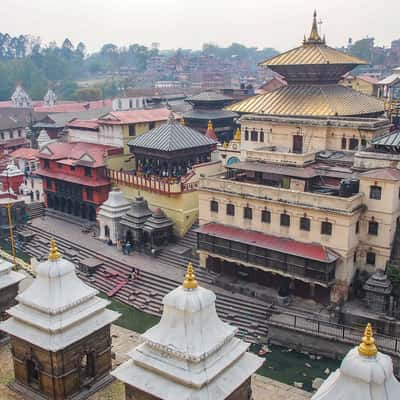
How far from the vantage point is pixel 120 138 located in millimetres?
43938

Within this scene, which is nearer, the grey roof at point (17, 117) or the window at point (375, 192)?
the window at point (375, 192)

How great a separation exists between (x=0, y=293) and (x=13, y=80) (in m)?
117

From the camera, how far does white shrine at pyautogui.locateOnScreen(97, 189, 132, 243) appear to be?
1490 inches

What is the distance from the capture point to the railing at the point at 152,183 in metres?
36.5

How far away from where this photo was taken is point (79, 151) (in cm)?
4522

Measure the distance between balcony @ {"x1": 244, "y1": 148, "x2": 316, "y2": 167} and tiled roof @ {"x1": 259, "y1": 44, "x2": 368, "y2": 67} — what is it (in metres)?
6.56

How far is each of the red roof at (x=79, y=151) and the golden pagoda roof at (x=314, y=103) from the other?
12326 millimetres

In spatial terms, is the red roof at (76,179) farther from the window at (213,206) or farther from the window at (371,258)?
the window at (371,258)

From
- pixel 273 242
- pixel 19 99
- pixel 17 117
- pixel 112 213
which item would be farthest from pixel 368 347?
pixel 19 99

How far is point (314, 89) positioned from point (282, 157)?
6.51 m

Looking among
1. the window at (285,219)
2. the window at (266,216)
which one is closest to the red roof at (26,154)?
the window at (266,216)

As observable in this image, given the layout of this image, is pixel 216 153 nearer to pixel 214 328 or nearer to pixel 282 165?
pixel 282 165

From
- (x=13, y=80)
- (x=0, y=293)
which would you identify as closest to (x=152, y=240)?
(x=0, y=293)

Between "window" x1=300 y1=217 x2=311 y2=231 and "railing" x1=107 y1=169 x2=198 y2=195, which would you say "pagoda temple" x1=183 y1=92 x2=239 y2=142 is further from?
"window" x1=300 y1=217 x2=311 y2=231
